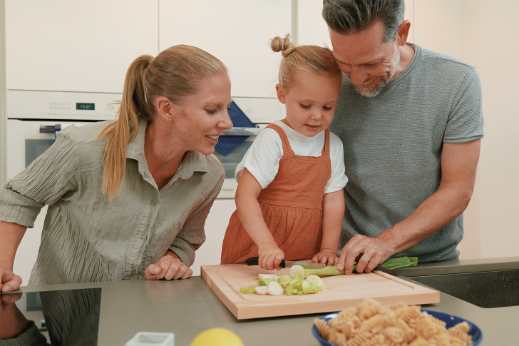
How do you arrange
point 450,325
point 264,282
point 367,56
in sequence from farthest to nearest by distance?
point 367,56, point 264,282, point 450,325

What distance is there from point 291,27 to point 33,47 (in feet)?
4.41

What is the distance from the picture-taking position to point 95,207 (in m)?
1.22

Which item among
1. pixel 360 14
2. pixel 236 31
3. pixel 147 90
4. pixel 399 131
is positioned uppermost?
pixel 236 31

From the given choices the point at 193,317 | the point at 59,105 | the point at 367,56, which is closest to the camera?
the point at 193,317

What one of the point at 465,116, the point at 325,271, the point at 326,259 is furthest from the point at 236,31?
the point at 325,271

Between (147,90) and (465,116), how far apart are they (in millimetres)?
854

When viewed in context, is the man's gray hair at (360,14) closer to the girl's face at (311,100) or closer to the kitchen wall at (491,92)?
the girl's face at (311,100)

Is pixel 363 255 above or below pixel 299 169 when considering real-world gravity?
below

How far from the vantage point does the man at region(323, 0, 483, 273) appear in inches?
45.1


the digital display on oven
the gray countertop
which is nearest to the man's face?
the gray countertop

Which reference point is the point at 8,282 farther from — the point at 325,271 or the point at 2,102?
the point at 2,102

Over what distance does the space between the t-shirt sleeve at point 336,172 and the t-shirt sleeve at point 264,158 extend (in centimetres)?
16

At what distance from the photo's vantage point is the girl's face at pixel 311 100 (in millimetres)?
1249

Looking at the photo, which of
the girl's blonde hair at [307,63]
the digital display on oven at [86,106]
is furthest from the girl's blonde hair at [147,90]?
the digital display on oven at [86,106]
